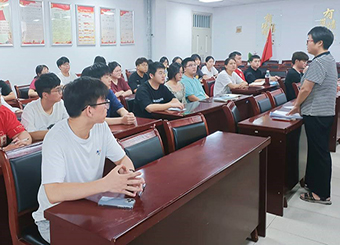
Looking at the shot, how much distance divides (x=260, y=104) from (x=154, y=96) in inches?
40.0

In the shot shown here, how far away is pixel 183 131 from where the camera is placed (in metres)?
2.16

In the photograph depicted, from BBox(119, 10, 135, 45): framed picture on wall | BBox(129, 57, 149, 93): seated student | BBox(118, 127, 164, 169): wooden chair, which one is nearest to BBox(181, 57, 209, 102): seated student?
BBox(129, 57, 149, 93): seated student

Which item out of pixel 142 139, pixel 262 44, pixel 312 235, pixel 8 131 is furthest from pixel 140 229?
pixel 262 44

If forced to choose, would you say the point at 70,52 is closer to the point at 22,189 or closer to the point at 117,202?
the point at 22,189

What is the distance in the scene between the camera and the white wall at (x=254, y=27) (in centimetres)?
954

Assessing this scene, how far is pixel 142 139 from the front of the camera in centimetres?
184

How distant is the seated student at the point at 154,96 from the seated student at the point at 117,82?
47.6 inches

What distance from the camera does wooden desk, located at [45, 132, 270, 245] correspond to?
110 cm

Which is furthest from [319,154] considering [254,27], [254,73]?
[254,27]

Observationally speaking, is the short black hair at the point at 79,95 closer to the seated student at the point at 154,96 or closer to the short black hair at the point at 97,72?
the short black hair at the point at 97,72

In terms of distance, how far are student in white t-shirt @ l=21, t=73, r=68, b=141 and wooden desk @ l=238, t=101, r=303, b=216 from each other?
1368 millimetres

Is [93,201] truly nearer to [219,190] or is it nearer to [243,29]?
[219,190]

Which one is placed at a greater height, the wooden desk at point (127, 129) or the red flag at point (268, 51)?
the red flag at point (268, 51)

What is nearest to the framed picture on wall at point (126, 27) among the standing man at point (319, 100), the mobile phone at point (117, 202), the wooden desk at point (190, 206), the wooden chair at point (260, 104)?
the wooden chair at point (260, 104)
